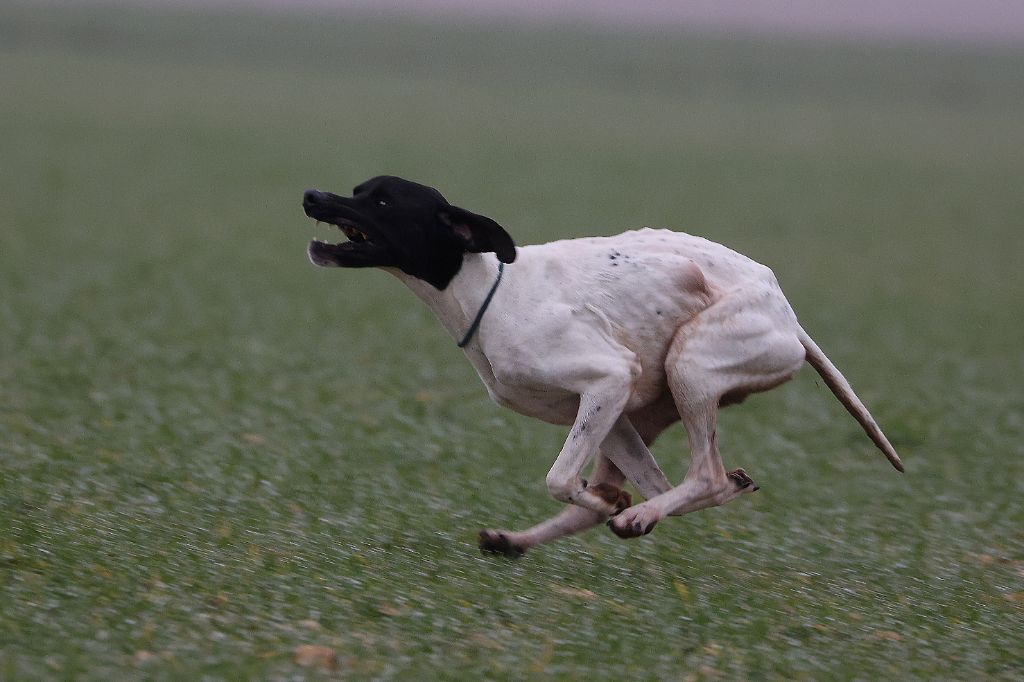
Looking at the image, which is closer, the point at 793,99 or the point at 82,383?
the point at 82,383

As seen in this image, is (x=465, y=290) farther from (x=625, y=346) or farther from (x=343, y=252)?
(x=625, y=346)

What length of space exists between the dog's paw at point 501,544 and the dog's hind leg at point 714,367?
0.85 metres

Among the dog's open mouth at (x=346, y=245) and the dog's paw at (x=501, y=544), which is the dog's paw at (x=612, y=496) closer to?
the dog's paw at (x=501, y=544)

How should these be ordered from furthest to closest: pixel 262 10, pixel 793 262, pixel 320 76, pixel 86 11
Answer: pixel 262 10, pixel 86 11, pixel 320 76, pixel 793 262

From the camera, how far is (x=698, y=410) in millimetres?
7133

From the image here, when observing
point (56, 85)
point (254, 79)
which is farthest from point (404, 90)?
point (56, 85)

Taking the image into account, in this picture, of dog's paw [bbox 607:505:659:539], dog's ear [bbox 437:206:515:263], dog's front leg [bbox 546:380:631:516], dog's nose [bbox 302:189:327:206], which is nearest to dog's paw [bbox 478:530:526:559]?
dog's front leg [bbox 546:380:631:516]

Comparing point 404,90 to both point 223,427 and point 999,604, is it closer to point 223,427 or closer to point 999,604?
point 223,427

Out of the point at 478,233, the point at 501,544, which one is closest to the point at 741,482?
the point at 501,544

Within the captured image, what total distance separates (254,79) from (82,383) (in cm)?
4586

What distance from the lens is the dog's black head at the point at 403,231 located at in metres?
6.84

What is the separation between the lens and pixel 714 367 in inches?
280

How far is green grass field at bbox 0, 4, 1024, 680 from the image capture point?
20.7 feet

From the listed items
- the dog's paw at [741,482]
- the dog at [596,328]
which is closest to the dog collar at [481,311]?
the dog at [596,328]
